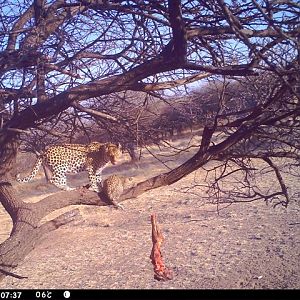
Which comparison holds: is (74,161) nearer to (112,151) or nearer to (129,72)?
(112,151)

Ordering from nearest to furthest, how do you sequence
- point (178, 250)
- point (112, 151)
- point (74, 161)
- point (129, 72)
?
1. point (129, 72)
2. point (112, 151)
3. point (74, 161)
4. point (178, 250)

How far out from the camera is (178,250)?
29.1 ft

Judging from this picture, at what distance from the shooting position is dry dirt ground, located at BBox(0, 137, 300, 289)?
701 centimetres

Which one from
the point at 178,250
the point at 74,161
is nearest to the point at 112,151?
the point at 74,161

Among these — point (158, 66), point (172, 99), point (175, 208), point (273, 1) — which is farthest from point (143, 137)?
point (175, 208)

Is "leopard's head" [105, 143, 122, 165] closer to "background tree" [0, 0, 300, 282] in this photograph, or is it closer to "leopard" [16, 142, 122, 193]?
"leopard" [16, 142, 122, 193]

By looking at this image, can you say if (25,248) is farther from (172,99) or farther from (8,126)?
(172,99)

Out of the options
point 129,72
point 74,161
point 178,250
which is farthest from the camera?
point 178,250

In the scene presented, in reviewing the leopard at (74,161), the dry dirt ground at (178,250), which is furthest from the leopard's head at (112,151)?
the dry dirt ground at (178,250)

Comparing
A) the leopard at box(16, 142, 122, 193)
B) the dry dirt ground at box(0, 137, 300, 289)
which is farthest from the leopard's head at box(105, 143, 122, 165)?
the dry dirt ground at box(0, 137, 300, 289)

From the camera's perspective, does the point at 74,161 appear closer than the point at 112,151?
No
